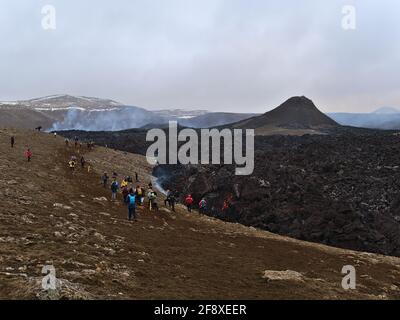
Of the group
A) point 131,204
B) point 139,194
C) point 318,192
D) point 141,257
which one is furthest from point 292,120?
point 141,257

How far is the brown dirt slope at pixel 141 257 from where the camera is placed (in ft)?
45.7

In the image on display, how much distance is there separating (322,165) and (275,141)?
149 ft

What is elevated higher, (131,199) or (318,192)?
(131,199)

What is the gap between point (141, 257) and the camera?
18500 mm

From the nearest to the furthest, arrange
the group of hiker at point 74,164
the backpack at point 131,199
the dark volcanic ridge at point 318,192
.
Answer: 1. the backpack at point 131,199
2. the dark volcanic ridge at point 318,192
3. the group of hiker at point 74,164

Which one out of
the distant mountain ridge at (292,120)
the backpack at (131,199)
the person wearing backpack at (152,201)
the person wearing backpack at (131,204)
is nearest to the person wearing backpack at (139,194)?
the person wearing backpack at (152,201)

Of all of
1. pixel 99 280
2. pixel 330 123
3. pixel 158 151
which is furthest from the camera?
pixel 330 123

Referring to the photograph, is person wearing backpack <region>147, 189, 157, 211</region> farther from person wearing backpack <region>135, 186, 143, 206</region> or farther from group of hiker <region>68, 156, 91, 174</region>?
group of hiker <region>68, 156, 91, 174</region>

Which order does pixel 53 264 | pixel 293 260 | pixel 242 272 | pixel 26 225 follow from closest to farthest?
1. pixel 53 264
2. pixel 242 272
3. pixel 26 225
4. pixel 293 260

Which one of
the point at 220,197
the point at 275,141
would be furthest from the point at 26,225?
the point at 275,141

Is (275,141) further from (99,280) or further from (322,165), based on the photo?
(99,280)

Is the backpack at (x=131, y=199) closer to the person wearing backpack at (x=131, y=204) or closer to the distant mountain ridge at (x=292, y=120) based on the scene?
the person wearing backpack at (x=131, y=204)

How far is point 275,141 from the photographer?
11300cm

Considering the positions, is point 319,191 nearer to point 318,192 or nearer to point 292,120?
point 318,192
